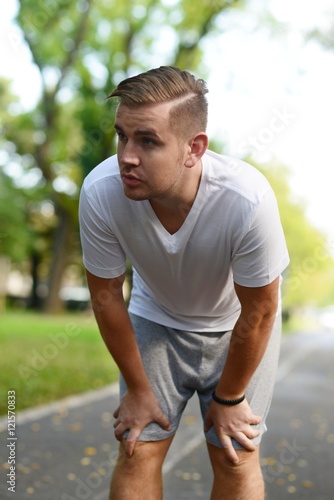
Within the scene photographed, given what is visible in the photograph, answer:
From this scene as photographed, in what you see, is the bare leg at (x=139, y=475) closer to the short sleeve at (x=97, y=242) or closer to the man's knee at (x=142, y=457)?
the man's knee at (x=142, y=457)

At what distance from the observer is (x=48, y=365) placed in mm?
12297

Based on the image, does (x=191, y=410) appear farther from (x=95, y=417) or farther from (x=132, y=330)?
(x=132, y=330)

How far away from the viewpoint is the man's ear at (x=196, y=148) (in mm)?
2738

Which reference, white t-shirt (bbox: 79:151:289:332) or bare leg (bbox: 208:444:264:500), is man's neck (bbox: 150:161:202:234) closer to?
white t-shirt (bbox: 79:151:289:332)

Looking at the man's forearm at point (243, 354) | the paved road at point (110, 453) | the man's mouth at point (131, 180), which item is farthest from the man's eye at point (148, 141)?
the paved road at point (110, 453)

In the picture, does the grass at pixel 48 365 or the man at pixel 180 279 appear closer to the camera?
the man at pixel 180 279

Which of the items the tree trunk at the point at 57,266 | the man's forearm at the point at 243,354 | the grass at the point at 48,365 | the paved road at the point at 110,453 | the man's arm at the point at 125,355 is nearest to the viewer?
the man's forearm at the point at 243,354

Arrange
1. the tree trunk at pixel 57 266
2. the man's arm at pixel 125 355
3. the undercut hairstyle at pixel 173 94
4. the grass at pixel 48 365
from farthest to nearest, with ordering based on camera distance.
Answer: the tree trunk at pixel 57 266 → the grass at pixel 48 365 → the man's arm at pixel 125 355 → the undercut hairstyle at pixel 173 94

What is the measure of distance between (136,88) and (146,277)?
819 mm

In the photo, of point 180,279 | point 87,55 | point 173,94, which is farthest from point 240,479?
point 87,55

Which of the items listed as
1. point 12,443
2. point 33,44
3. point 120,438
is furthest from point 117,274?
point 33,44

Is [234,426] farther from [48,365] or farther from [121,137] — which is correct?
[48,365]

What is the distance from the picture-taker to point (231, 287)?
3189mm

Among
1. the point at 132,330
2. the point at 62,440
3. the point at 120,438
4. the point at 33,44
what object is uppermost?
the point at 132,330
